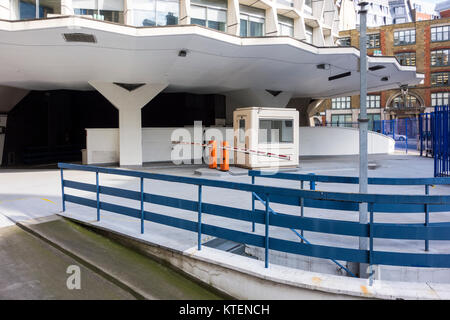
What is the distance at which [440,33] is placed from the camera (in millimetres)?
48469

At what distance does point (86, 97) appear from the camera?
2533 centimetres

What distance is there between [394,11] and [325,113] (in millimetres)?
48417

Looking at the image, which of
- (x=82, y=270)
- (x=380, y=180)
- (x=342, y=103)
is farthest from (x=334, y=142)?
(x=342, y=103)

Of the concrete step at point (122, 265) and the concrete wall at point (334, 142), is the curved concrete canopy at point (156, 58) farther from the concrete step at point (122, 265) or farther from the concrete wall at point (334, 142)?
the concrete step at point (122, 265)

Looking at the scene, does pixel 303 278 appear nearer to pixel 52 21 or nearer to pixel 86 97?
pixel 52 21

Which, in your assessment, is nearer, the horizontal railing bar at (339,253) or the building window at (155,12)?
the horizontal railing bar at (339,253)

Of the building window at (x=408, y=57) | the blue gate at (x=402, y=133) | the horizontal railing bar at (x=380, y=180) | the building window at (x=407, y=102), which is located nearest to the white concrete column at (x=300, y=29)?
the blue gate at (x=402, y=133)

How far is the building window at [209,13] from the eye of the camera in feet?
52.7

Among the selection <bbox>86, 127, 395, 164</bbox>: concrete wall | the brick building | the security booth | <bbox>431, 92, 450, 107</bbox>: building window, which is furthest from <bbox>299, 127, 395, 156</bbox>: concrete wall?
<bbox>431, 92, 450, 107</bbox>: building window

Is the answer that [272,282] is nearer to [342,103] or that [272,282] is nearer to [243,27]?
[243,27]

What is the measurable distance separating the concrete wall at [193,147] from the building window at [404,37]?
31.6m

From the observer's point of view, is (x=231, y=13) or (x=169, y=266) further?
(x=231, y=13)

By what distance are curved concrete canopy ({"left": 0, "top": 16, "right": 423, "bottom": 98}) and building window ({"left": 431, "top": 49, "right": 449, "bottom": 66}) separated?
3464cm
